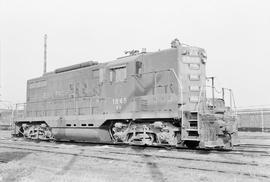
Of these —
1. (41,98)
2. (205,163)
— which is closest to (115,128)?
(205,163)

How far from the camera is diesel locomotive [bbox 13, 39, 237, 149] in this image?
9.73 meters

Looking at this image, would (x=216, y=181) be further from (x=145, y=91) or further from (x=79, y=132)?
(x=79, y=132)

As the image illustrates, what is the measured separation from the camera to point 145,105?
1101cm

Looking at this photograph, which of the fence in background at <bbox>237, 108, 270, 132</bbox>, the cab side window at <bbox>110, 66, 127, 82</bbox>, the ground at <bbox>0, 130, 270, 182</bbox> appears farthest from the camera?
the fence in background at <bbox>237, 108, 270, 132</bbox>

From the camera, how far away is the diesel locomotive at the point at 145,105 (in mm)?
9727

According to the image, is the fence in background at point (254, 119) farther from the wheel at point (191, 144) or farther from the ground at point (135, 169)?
the ground at point (135, 169)

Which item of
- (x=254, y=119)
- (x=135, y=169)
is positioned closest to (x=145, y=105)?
(x=135, y=169)

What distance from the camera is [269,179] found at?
5.34 metres

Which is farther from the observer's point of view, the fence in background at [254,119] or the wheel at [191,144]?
the fence in background at [254,119]

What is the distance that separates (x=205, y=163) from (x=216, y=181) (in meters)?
1.86

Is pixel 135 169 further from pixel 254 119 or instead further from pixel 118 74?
pixel 254 119

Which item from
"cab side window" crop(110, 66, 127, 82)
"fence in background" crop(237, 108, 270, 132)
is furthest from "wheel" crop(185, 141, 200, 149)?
"fence in background" crop(237, 108, 270, 132)

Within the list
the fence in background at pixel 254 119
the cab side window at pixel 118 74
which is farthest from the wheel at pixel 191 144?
the fence in background at pixel 254 119

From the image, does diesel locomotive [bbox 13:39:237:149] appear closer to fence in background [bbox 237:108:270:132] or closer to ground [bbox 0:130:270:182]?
ground [bbox 0:130:270:182]
